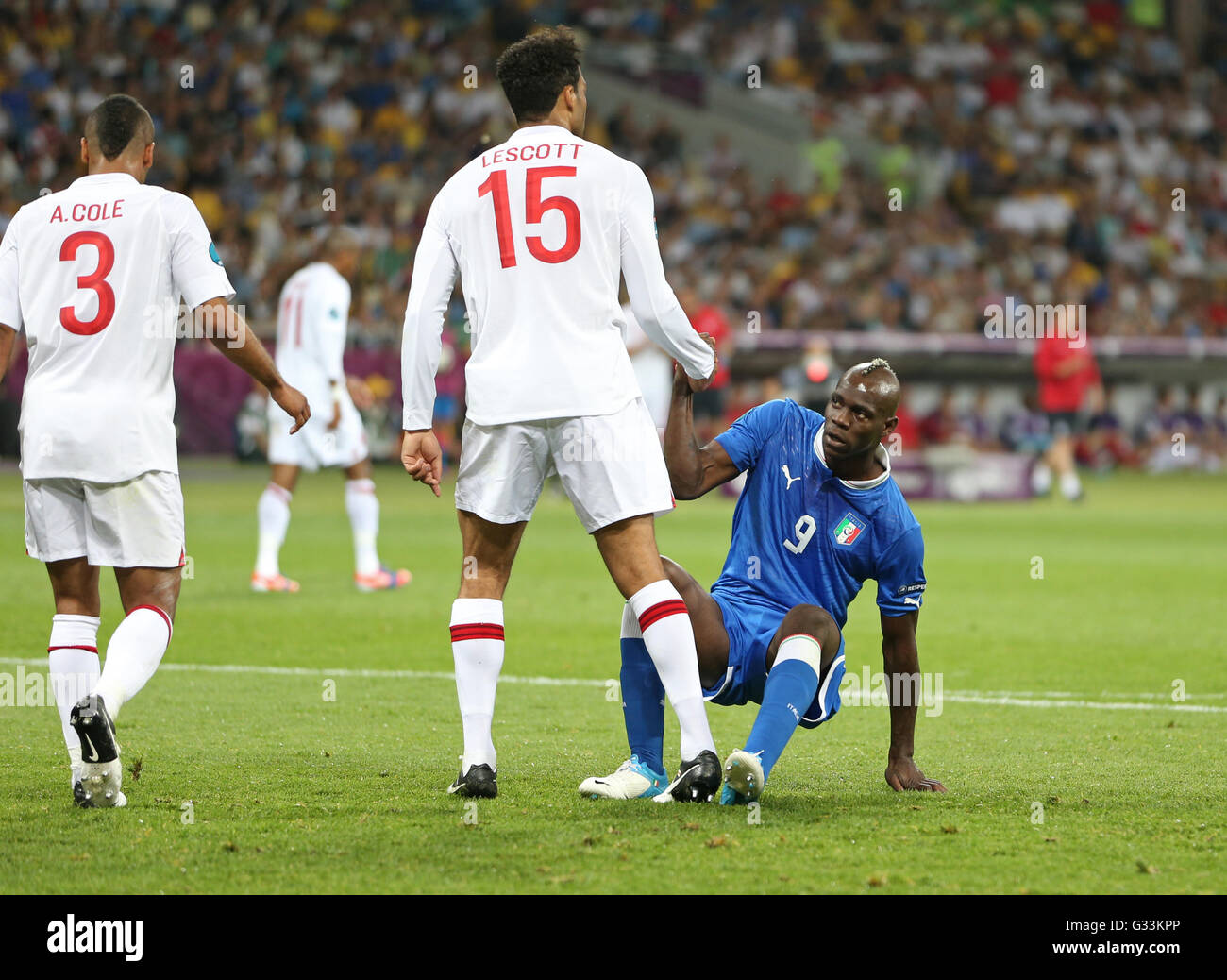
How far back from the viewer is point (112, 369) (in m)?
4.93

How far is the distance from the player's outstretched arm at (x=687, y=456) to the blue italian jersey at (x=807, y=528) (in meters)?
0.06

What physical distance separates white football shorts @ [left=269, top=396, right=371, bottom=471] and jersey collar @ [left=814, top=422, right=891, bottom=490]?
588 centimetres

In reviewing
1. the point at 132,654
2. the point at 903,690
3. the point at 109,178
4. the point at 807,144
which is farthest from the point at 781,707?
the point at 807,144

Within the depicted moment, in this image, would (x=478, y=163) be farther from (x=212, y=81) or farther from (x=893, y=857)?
(x=212, y=81)

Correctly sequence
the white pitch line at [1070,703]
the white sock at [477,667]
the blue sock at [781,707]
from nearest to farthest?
the blue sock at [781,707], the white sock at [477,667], the white pitch line at [1070,703]

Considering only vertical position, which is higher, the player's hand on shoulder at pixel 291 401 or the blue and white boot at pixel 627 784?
the player's hand on shoulder at pixel 291 401

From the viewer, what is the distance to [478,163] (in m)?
4.91

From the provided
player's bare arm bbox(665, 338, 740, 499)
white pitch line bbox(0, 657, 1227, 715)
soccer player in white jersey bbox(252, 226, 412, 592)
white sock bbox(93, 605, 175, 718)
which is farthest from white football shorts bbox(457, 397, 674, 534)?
soccer player in white jersey bbox(252, 226, 412, 592)

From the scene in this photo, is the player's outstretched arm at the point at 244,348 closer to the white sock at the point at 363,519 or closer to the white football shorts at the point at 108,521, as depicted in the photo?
the white football shorts at the point at 108,521

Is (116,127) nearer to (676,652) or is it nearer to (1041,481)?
(676,652)

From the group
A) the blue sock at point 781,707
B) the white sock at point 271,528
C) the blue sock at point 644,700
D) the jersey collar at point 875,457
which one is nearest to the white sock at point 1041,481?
the white sock at point 271,528

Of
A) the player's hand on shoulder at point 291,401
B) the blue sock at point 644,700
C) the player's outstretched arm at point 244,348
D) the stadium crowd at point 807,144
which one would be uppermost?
the stadium crowd at point 807,144

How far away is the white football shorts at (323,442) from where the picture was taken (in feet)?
34.9
